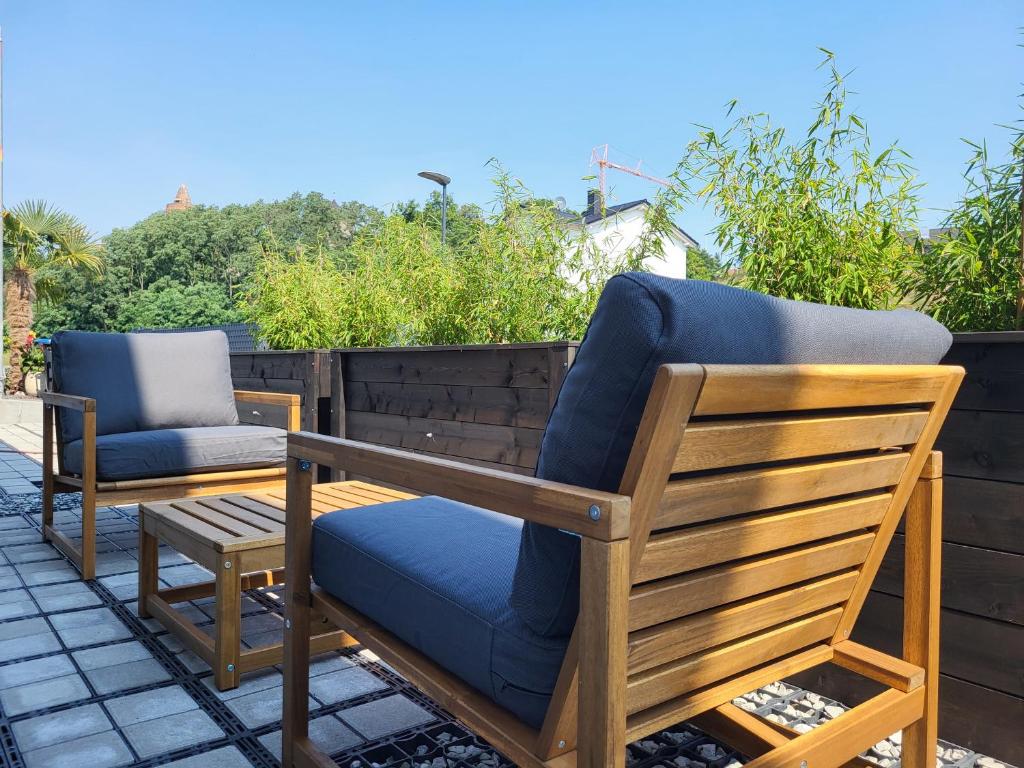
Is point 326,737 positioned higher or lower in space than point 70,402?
lower

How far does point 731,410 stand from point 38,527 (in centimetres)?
380

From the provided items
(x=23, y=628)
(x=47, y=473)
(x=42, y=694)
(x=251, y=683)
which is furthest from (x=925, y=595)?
(x=47, y=473)

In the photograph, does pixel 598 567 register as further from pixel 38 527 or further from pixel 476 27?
pixel 476 27

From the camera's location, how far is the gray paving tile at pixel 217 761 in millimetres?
1581

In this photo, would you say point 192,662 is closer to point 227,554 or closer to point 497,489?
point 227,554

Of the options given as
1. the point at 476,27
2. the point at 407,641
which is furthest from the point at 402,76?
the point at 407,641

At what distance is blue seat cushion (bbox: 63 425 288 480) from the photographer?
118 inches

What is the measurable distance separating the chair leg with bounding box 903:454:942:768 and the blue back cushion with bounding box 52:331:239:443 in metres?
→ 3.16

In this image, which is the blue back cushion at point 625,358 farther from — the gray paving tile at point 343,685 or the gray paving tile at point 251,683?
the gray paving tile at point 251,683

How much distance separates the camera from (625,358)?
909mm

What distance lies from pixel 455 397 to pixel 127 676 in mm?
1572

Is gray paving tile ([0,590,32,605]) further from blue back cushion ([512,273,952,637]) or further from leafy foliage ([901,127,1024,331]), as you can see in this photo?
leafy foliage ([901,127,1024,331])

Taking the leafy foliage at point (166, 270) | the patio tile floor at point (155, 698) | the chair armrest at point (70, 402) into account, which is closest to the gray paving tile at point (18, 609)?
the patio tile floor at point (155, 698)

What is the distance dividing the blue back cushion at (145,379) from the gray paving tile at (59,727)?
174 cm
